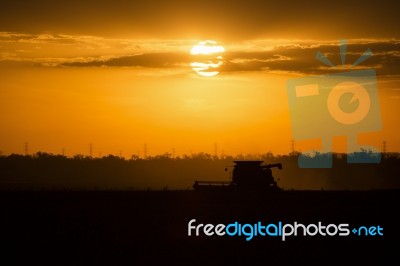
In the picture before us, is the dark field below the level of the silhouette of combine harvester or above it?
below

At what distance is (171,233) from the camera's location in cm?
2939

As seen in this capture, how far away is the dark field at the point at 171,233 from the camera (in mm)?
23938

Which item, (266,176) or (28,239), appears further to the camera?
(266,176)

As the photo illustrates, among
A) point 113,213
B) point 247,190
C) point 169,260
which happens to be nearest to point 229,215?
point 113,213

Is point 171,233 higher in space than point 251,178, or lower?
lower

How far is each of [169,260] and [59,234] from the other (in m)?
7.45

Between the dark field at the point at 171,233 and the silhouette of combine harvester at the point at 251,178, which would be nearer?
the dark field at the point at 171,233

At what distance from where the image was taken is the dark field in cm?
2394

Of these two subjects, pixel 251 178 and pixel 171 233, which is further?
pixel 251 178

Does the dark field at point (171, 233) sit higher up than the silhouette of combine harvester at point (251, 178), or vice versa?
the silhouette of combine harvester at point (251, 178)

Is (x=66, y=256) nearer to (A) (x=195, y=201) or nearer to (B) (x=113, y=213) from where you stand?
(B) (x=113, y=213)

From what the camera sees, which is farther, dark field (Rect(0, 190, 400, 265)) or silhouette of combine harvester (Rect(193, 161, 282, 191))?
silhouette of combine harvester (Rect(193, 161, 282, 191))

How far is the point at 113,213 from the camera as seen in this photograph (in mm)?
36875

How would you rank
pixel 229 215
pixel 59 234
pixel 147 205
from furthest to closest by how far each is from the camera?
pixel 147 205
pixel 229 215
pixel 59 234
